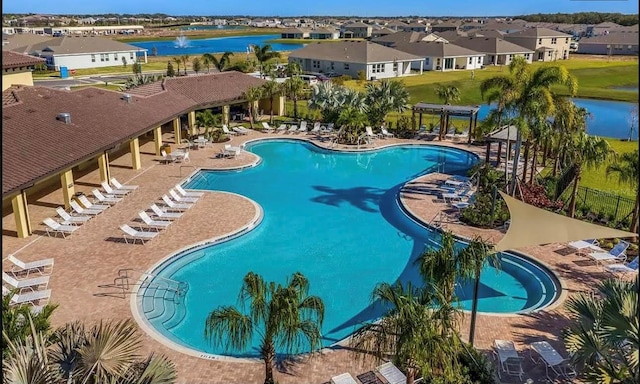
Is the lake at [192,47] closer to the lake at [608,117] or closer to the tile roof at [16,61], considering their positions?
the lake at [608,117]

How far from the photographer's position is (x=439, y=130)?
3597cm

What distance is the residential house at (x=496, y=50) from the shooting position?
78812mm

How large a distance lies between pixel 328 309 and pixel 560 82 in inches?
555

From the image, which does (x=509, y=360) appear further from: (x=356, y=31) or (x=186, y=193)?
(x=356, y=31)

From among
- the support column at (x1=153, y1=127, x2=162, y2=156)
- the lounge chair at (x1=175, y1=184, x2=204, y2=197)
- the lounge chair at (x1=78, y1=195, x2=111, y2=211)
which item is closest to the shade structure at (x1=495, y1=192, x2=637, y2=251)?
the lounge chair at (x1=175, y1=184, x2=204, y2=197)

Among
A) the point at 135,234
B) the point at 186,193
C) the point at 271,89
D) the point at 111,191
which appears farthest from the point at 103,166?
the point at 271,89

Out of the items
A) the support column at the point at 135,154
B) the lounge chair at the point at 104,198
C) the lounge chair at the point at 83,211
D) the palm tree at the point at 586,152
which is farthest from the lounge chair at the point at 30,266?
the palm tree at the point at 586,152

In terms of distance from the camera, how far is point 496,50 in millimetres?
78375

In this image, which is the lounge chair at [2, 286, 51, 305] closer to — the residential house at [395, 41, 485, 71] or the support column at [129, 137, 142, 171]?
the support column at [129, 137, 142, 171]

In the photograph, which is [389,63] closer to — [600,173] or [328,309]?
[600,173]

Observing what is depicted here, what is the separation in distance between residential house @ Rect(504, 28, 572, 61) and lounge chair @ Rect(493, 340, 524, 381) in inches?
3323

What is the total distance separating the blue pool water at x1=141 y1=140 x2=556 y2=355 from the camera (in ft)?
50.3

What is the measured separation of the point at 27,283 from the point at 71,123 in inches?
438

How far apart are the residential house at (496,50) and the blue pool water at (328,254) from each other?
186 feet
